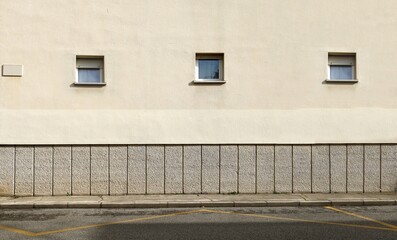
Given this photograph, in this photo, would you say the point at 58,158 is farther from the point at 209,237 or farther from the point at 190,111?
the point at 209,237

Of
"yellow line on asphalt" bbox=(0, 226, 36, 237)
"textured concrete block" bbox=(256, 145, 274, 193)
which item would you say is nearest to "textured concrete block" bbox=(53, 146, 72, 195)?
"yellow line on asphalt" bbox=(0, 226, 36, 237)

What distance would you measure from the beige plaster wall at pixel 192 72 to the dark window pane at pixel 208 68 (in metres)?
0.34

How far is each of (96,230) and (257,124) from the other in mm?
5430

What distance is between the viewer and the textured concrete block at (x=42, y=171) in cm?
1116

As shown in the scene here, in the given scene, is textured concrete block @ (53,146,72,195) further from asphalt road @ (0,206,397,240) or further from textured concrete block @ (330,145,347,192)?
textured concrete block @ (330,145,347,192)

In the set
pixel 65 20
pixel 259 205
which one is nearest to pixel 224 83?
pixel 259 205

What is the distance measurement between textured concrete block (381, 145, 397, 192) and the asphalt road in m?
1.65

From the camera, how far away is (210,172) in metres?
11.5

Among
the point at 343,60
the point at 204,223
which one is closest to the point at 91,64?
the point at 204,223

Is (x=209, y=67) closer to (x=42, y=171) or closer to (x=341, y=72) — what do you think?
(x=341, y=72)

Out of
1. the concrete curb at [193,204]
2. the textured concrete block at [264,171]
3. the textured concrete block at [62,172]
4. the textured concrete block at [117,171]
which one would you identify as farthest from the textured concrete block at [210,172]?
the textured concrete block at [62,172]

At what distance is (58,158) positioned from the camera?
11211 mm

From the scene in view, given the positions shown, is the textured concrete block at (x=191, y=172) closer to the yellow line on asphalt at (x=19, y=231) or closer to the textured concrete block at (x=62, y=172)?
the textured concrete block at (x=62, y=172)

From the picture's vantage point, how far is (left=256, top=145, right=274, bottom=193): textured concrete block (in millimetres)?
11586
